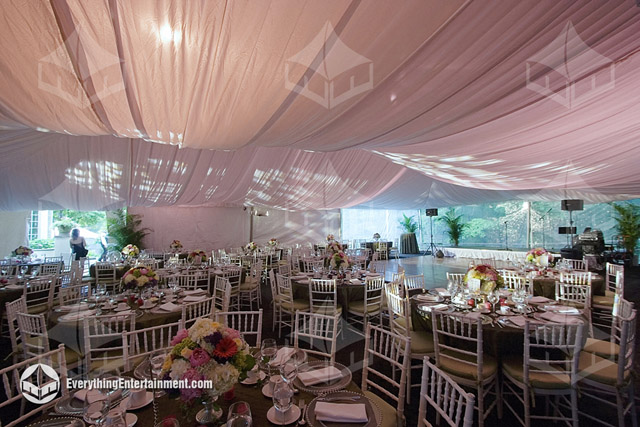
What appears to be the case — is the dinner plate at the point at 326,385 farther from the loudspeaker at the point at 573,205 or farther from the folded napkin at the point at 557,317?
the loudspeaker at the point at 573,205

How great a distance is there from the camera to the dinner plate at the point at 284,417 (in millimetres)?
1705

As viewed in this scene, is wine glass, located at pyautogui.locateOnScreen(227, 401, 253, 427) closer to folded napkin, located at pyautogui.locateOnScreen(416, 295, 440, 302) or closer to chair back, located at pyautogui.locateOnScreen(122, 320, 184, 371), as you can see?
chair back, located at pyautogui.locateOnScreen(122, 320, 184, 371)

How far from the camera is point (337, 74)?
1.99 metres

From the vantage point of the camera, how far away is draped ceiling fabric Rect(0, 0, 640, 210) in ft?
5.21

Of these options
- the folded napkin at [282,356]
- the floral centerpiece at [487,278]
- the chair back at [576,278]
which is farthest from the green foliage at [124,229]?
the chair back at [576,278]

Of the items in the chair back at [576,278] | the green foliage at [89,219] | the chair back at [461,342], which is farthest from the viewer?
the green foliage at [89,219]

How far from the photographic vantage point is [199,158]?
6375 millimetres

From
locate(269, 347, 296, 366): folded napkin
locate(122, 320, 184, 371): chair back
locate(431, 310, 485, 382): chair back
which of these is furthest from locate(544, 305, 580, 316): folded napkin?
locate(122, 320, 184, 371): chair back

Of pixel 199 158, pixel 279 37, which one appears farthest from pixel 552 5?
pixel 199 158

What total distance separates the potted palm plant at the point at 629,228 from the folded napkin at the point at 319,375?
45.5 ft

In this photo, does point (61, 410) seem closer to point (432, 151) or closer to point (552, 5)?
point (552, 5)

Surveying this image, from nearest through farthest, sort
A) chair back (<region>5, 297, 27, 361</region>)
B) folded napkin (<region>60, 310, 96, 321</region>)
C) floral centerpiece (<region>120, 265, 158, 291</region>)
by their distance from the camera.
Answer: chair back (<region>5, 297, 27, 361</region>)
folded napkin (<region>60, 310, 96, 321</region>)
floral centerpiece (<region>120, 265, 158, 291</region>)

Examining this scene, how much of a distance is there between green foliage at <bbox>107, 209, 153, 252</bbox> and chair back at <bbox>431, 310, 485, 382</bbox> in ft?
34.3

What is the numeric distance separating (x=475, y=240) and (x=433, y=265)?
535cm
